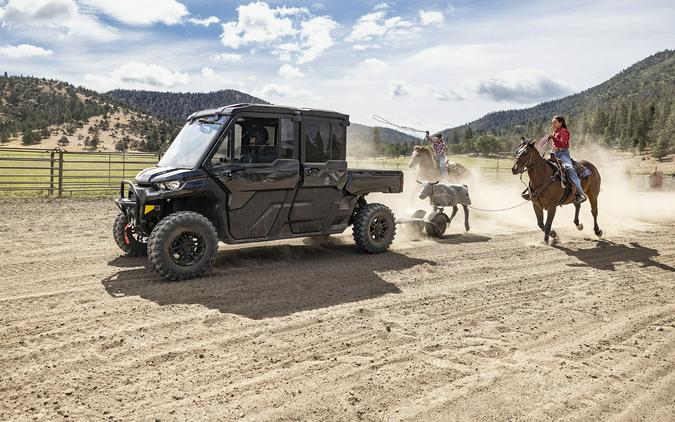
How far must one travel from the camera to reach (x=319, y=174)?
861 cm

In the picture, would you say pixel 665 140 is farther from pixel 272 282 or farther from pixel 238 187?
pixel 272 282

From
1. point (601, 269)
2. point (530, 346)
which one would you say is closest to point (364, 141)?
point (601, 269)

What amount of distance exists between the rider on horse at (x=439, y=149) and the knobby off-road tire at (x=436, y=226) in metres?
4.78

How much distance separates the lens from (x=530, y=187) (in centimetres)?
1177

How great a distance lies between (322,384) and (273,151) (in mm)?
4776

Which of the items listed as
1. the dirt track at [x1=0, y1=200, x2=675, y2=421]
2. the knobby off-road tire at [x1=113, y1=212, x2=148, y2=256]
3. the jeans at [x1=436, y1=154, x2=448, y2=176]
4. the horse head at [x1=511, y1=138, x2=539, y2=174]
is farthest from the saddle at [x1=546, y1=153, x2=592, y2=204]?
the knobby off-road tire at [x1=113, y1=212, x2=148, y2=256]

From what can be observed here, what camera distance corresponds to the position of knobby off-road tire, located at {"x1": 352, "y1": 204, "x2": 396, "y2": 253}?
936cm

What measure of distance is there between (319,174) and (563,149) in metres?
6.89

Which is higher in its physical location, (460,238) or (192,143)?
(192,143)

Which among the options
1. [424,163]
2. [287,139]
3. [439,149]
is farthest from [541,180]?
[287,139]

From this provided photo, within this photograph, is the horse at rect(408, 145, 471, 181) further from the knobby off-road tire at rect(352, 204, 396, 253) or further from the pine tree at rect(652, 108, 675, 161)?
the pine tree at rect(652, 108, 675, 161)

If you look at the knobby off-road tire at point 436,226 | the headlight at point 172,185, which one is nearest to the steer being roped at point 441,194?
the knobby off-road tire at point 436,226

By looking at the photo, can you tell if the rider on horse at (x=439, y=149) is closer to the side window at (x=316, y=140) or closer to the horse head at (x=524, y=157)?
the horse head at (x=524, y=157)

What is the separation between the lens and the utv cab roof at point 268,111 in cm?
781
